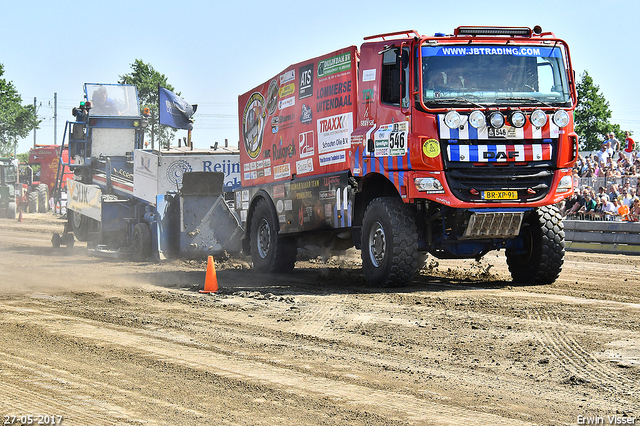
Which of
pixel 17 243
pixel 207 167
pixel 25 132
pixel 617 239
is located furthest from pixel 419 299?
pixel 25 132

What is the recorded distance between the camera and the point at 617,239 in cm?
1825

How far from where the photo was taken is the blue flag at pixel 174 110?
19734 mm

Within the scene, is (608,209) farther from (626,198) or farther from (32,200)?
(32,200)

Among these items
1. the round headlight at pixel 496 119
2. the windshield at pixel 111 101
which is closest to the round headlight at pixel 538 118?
the round headlight at pixel 496 119

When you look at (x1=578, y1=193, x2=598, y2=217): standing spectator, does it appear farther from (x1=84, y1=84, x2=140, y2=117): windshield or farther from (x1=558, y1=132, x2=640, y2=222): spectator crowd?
(x1=84, y1=84, x2=140, y2=117): windshield

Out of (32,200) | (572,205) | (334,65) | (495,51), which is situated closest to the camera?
(495,51)

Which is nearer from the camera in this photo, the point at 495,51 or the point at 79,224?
the point at 495,51

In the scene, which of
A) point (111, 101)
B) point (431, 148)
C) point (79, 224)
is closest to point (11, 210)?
point (79, 224)

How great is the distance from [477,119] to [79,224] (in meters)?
13.7

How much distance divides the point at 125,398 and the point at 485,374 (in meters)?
2.65

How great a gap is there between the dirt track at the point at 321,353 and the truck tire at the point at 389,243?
11.1 inches

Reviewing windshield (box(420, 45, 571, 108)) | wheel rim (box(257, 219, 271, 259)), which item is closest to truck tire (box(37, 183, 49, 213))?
wheel rim (box(257, 219, 271, 259))

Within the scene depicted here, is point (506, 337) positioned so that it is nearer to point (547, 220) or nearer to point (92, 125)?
point (547, 220)

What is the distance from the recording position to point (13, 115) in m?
51.5
